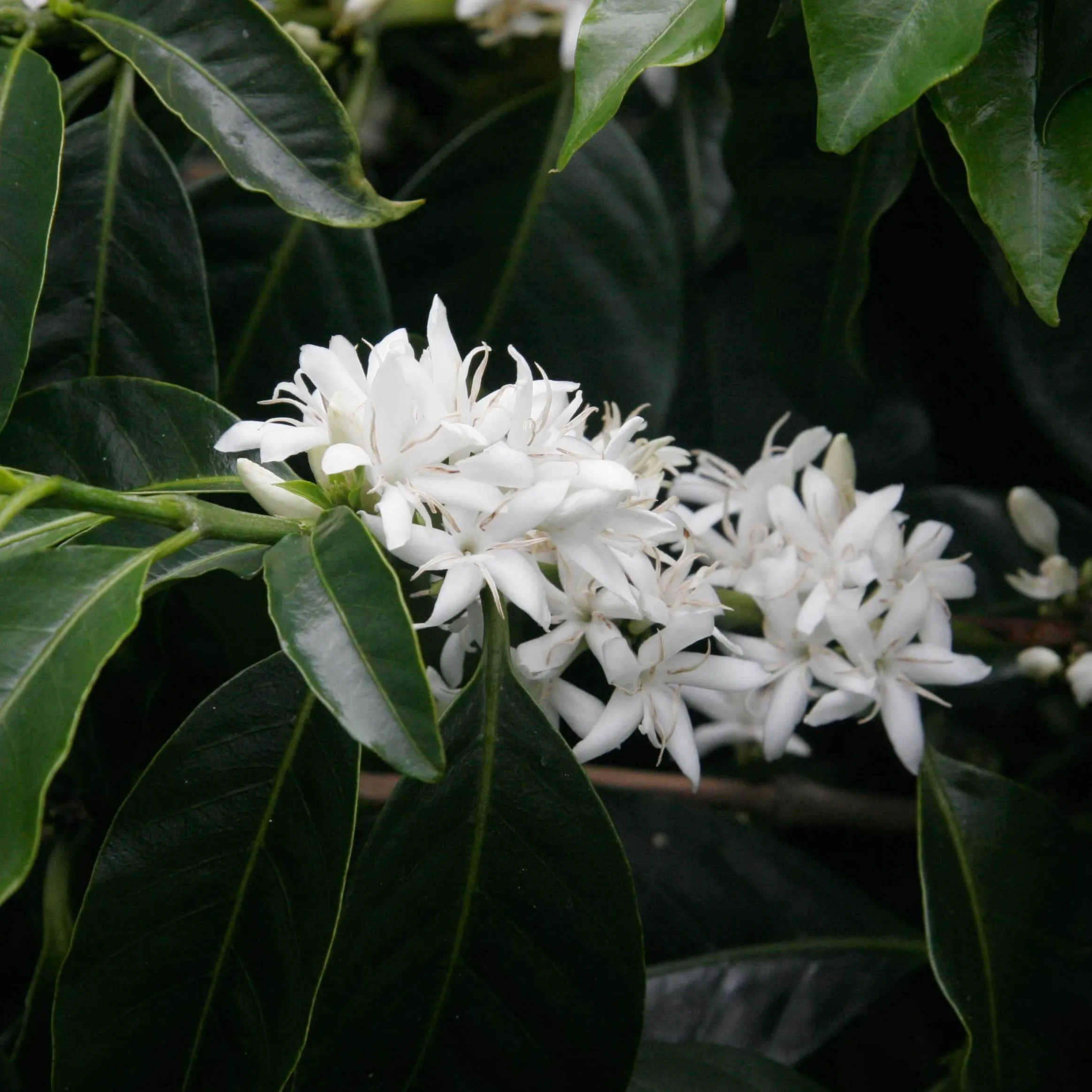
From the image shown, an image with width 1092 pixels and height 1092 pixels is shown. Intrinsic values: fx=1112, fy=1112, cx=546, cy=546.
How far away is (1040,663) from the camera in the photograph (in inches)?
33.1

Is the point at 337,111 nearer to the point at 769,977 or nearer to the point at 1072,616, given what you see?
the point at 1072,616

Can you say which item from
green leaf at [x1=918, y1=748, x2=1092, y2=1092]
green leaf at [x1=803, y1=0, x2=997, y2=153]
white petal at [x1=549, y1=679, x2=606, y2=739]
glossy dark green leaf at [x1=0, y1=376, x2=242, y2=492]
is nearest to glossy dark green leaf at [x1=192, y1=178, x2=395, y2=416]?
glossy dark green leaf at [x1=0, y1=376, x2=242, y2=492]

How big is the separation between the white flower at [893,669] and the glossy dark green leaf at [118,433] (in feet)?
1.30

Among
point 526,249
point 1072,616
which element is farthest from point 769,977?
point 526,249

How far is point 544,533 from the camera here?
0.59 m

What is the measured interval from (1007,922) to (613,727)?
0.36 m

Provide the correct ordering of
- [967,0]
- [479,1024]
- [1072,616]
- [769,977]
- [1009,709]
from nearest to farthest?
[967,0] → [479,1024] → [1072,616] → [769,977] → [1009,709]

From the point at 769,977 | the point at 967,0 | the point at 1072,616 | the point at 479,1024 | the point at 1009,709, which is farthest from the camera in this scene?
the point at 1009,709

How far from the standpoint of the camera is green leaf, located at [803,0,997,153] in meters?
0.52

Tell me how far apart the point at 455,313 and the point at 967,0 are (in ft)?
1.92

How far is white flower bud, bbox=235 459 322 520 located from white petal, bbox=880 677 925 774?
41 cm

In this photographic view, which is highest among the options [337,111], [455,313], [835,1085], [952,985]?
[337,111]

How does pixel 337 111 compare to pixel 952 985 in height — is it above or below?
above

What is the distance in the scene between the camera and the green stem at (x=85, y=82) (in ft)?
2.78
